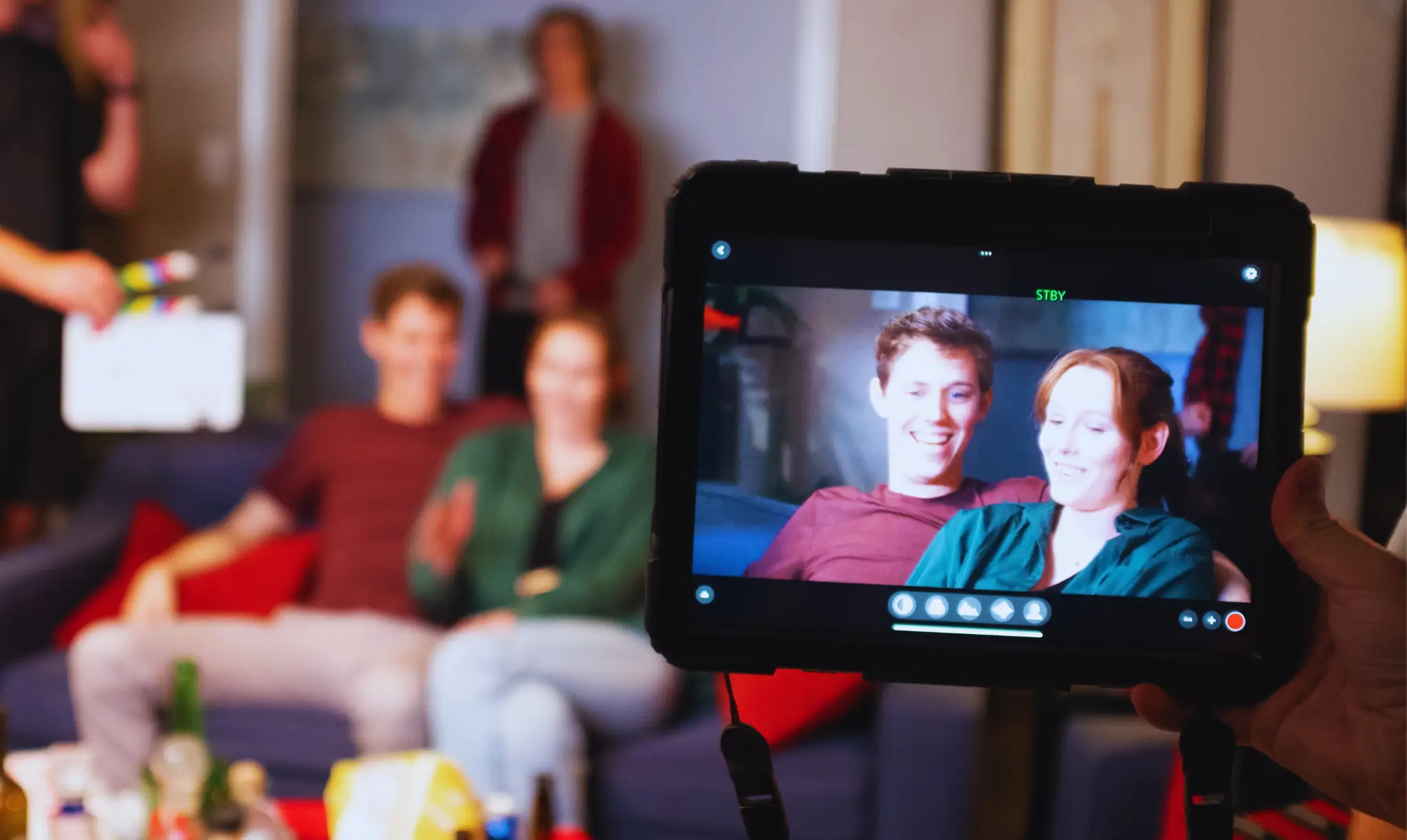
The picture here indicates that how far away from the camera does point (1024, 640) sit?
0.59 metres

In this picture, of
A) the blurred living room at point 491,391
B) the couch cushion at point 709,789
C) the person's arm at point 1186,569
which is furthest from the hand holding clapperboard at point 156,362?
the person's arm at point 1186,569

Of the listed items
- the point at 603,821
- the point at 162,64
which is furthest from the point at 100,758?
the point at 162,64

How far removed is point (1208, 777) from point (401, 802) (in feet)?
2.58

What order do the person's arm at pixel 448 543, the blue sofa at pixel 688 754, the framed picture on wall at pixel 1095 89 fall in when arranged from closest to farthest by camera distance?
1. the blue sofa at pixel 688 754
2. the person's arm at pixel 448 543
3. the framed picture on wall at pixel 1095 89

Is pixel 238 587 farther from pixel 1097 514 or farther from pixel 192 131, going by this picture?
pixel 1097 514

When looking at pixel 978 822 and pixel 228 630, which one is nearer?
pixel 978 822

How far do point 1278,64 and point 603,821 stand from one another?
4.31 feet

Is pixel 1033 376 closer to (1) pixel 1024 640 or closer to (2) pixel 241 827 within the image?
(1) pixel 1024 640

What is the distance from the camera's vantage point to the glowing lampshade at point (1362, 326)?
156 cm

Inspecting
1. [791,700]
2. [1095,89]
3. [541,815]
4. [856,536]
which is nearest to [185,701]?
[541,815]

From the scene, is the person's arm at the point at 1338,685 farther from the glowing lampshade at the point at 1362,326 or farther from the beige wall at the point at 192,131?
the beige wall at the point at 192,131

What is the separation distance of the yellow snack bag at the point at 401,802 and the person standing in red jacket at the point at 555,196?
1894mm

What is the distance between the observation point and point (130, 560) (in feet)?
6.65

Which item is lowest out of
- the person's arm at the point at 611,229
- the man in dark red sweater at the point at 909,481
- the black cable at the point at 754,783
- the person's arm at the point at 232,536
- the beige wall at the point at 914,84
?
the person's arm at the point at 232,536
